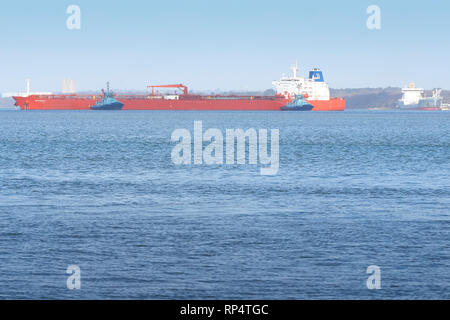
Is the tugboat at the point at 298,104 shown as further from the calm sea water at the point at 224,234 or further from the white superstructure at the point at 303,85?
the calm sea water at the point at 224,234

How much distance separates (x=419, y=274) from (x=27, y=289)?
7694 mm

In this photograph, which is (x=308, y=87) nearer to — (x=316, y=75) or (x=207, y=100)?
(x=316, y=75)

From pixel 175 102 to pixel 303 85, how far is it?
35.7m

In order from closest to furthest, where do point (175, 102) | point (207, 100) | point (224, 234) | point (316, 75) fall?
point (224, 234) < point (207, 100) < point (175, 102) < point (316, 75)

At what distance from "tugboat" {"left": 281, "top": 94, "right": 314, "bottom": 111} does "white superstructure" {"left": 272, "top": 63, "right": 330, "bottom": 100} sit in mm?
2428

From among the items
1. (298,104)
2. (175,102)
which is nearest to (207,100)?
(175,102)

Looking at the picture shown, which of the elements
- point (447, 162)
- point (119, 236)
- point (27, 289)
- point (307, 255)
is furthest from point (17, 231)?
point (447, 162)

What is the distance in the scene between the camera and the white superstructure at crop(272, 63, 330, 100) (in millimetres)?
185000

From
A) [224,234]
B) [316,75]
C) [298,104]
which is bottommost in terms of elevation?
[224,234]

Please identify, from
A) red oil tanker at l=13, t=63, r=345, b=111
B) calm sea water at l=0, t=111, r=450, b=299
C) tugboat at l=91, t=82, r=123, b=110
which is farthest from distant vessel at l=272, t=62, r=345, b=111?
calm sea water at l=0, t=111, r=450, b=299

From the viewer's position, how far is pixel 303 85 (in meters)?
188

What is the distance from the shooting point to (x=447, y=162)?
41344 mm
